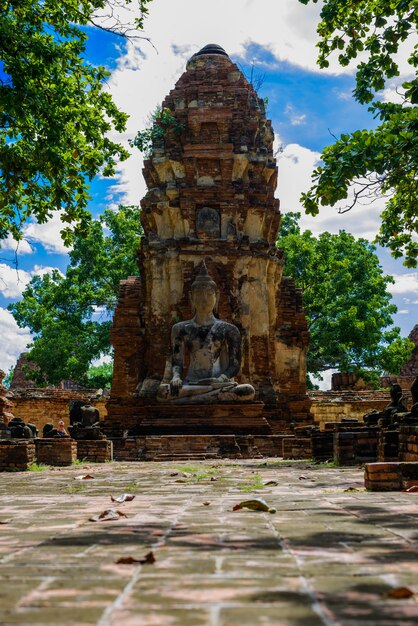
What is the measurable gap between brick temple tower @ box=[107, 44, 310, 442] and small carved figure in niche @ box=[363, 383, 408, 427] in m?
6.36

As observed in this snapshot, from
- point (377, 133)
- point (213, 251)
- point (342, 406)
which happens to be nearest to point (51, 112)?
point (377, 133)

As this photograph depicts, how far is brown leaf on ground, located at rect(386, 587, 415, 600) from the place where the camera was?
2.09 metres

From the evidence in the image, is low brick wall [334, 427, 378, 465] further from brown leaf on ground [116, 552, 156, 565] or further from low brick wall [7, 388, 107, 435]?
low brick wall [7, 388, 107, 435]

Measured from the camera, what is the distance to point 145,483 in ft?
23.3

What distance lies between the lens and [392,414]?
32.2 feet

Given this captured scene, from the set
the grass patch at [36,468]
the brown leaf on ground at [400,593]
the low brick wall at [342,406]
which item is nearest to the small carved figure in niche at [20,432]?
the grass patch at [36,468]

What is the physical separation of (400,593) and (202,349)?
1455cm

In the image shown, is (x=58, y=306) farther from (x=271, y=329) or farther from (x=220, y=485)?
(x=220, y=485)

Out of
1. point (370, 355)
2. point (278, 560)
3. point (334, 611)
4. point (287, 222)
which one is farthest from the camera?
point (287, 222)

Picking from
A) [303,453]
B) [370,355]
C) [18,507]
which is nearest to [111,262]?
[370,355]

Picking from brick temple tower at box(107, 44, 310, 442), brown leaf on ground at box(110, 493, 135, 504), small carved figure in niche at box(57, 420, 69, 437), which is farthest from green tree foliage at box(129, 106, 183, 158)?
brown leaf on ground at box(110, 493, 135, 504)

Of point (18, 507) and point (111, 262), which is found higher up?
point (111, 262)

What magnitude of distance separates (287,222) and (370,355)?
26.0 feet

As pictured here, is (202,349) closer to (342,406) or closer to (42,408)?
(342,406)
